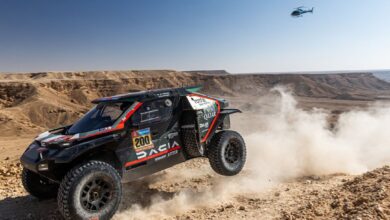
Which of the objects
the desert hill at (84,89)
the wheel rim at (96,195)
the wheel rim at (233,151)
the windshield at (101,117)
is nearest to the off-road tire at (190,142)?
the wheel rim at (233,151)

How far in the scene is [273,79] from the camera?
71312mm

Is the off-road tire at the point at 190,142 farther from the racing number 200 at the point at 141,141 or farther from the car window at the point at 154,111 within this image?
the racing number 200 at the point at 141,141

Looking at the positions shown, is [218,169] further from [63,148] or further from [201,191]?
[63,148]

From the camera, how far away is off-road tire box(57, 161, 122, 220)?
14.3 ft

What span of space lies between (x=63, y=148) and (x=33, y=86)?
112 ft

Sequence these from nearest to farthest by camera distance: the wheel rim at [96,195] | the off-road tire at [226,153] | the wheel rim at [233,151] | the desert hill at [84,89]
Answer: the wheel rim at [96,195] < the off-road tire at [226,153] < the wheel rim at [233,151] < the desert hill at [84,89]

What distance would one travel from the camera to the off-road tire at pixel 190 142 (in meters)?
5.80

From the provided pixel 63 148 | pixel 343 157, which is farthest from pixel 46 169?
pixel 343 157

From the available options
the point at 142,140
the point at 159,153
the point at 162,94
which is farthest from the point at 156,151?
the point at 162,94

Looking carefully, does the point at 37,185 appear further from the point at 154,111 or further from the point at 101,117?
the point at 154,111

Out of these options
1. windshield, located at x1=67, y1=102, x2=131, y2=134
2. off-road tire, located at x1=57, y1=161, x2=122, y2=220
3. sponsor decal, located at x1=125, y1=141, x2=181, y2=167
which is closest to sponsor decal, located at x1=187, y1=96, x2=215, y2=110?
sponsor decal, located at x1=125, y1=141, x2=181, y2=167

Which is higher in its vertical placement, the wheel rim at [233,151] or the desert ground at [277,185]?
the wheel rim at [233,151]

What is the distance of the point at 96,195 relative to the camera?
4.71 metres

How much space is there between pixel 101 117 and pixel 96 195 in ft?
4.19
